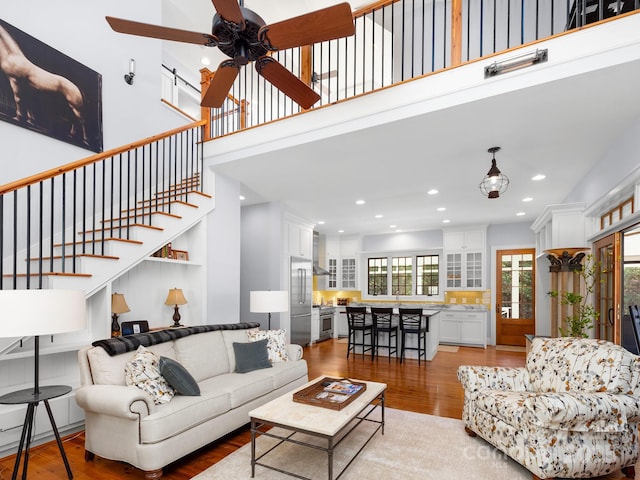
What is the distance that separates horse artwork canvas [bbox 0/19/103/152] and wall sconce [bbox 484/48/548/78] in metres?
4.37

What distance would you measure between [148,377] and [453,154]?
3736mm

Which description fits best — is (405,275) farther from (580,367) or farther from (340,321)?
(580,367)

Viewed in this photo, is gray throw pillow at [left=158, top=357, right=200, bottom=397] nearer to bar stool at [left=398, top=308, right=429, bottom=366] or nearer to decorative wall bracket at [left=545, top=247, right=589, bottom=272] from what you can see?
bar stool at [left=398, top=308, right=429, bottom=366]

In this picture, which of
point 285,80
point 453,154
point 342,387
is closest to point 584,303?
point 453,154

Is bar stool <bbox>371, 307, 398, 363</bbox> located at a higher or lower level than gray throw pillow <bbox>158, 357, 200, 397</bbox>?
lower

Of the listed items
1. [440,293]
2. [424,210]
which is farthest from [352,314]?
[440,293]

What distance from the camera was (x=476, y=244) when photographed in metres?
8.50

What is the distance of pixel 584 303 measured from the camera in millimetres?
4441

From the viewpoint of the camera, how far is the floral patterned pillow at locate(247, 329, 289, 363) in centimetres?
416

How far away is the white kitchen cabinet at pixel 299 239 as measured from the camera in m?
6.93

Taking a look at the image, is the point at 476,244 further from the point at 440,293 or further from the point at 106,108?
the point at 106,108

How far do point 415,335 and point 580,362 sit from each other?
12.2ft

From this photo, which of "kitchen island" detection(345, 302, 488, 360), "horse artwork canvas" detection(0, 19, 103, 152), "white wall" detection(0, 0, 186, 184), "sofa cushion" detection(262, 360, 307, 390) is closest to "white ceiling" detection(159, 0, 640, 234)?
"white wall" detection(0, 0, 186, 184)

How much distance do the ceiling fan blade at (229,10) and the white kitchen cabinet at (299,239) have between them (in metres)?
4.80
